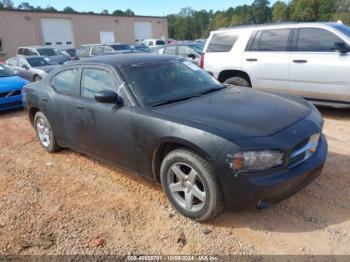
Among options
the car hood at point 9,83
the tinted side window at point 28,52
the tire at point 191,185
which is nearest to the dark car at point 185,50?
the car hood at point 9,83

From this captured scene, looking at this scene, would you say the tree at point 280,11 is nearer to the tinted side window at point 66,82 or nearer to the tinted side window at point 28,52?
the tinted side window at point 28,52

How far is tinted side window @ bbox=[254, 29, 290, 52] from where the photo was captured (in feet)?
21.3

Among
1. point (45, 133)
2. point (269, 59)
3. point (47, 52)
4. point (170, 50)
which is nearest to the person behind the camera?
point (45, 133)

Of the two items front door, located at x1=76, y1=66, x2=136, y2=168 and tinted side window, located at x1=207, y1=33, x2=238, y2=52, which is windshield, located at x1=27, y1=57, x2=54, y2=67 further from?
front door, located at x1=76, y1=66, x2=136, y2=168

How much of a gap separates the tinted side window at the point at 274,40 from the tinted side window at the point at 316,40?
0.96 ft

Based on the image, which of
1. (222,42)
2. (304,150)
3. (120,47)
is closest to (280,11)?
(120,47)

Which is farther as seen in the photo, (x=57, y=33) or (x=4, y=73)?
(x=57, y=33)

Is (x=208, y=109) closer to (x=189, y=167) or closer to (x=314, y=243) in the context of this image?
(x=189, y=167)

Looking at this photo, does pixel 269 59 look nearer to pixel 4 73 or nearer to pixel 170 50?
pixel 170 50

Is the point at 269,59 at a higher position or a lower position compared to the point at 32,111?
higher

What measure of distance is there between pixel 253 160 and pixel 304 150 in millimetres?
637

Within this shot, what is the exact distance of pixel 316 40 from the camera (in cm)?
612

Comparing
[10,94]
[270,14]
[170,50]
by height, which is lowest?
[10,94]

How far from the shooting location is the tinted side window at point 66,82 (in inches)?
169
